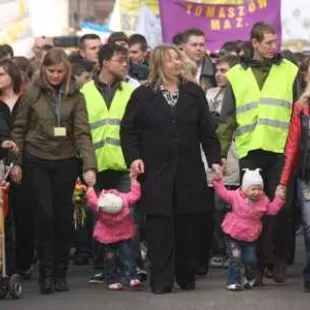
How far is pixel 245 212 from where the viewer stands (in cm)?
1318

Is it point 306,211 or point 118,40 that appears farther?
point 118,40

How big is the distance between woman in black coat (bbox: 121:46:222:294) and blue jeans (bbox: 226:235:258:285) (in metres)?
0.30

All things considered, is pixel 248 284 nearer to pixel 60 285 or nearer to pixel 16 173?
pixel 60 285

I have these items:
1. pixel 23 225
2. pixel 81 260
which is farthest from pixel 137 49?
pixel 23 225

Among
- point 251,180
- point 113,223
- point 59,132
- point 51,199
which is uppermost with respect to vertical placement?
point 59,132

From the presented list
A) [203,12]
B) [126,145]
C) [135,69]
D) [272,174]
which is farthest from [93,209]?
[203,12]

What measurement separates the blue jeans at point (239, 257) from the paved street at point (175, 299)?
0.15 meters

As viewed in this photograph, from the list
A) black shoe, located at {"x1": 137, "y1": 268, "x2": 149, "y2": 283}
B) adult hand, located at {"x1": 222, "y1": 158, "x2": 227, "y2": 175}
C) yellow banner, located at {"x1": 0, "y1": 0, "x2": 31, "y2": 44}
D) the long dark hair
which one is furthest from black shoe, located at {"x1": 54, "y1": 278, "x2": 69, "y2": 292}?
yellow banner, located at {"x1": 0, "y1": 0, "x2": 31, "y2": 44}

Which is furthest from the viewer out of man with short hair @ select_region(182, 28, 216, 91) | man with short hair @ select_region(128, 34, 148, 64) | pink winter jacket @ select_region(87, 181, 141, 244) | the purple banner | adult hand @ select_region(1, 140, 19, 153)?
the purple banner

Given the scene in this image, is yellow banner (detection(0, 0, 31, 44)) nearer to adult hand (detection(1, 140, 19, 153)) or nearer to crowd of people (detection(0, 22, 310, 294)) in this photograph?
crowd of people (detection(0, 22, 310, 294))

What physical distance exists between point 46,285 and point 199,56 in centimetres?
340

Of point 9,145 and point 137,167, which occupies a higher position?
point 9,145

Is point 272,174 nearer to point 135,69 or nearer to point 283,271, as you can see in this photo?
point 283,271

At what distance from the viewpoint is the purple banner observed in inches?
782
